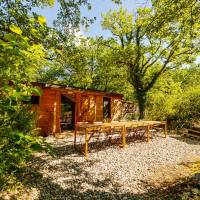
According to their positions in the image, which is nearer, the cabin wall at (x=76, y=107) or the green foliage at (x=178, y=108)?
the cabin wall at (x=76, y=107)

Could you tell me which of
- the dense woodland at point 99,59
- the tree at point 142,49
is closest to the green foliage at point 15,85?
the dense woodland at point 99,59

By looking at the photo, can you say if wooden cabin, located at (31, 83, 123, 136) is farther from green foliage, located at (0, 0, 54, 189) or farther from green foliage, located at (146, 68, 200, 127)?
green foliage, located at (0, 0, 54, 189)

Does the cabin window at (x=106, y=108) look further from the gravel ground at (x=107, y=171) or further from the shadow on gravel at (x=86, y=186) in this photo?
the shadow on gravel at (x=86, y=186)

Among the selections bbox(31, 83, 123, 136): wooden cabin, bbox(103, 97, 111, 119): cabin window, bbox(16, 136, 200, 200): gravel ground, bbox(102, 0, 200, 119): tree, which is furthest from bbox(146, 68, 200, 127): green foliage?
bbox(16, 136, 200, 200): gravel ground

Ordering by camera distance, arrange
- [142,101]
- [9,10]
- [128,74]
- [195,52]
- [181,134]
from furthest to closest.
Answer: [128,74]
[142,101]
[195,52]
[181,134]
[9,10]

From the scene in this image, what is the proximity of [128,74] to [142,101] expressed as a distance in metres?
3.34

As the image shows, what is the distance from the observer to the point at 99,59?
2402 cm

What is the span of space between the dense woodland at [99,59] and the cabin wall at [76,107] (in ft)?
5.46

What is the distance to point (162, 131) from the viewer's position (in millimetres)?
17234

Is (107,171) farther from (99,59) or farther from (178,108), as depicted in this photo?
(99,59)

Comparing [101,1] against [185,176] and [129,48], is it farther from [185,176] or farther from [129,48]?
[129,48]

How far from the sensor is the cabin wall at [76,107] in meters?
14.8

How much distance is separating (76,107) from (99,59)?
8.48 meters

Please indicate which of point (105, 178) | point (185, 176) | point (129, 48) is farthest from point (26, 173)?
point (129, 48)
